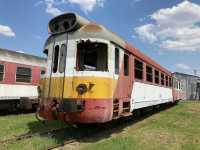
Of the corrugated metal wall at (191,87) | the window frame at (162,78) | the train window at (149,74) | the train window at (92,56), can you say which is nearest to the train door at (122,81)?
the train window at (92,56)

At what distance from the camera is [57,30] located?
8.93 m

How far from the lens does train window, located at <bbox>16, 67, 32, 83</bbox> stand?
14537 mm

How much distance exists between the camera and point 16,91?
14.2m

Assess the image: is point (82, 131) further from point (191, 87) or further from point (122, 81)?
point (191, 87)

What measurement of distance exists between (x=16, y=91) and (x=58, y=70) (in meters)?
6.52

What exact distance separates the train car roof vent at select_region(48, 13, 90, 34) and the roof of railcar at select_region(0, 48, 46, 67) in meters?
5.60

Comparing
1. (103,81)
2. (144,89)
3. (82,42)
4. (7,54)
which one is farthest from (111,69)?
(7,54)

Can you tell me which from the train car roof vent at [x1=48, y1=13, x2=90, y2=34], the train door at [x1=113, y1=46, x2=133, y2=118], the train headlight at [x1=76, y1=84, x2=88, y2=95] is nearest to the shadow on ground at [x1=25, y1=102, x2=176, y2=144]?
the train door at [x1=113, y1=46, x2=133, y2=118]

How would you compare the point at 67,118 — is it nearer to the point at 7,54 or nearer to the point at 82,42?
the point at 82,42

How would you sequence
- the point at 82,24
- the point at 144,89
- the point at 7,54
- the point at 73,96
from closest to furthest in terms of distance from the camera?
the point at 73,96, the point at 82,24, the point at 144,89, the point at 7,54

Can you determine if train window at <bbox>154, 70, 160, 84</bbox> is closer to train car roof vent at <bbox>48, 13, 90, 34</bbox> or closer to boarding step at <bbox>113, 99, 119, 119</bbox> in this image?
boarding step at <bbox>113, 99, 119, 119</bbox>

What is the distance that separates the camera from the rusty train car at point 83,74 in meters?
7.77

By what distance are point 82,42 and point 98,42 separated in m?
0.47

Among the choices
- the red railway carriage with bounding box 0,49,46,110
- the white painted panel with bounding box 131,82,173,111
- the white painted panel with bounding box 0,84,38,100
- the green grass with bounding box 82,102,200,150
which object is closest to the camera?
the green grass with bounding box 82,102,200,150
